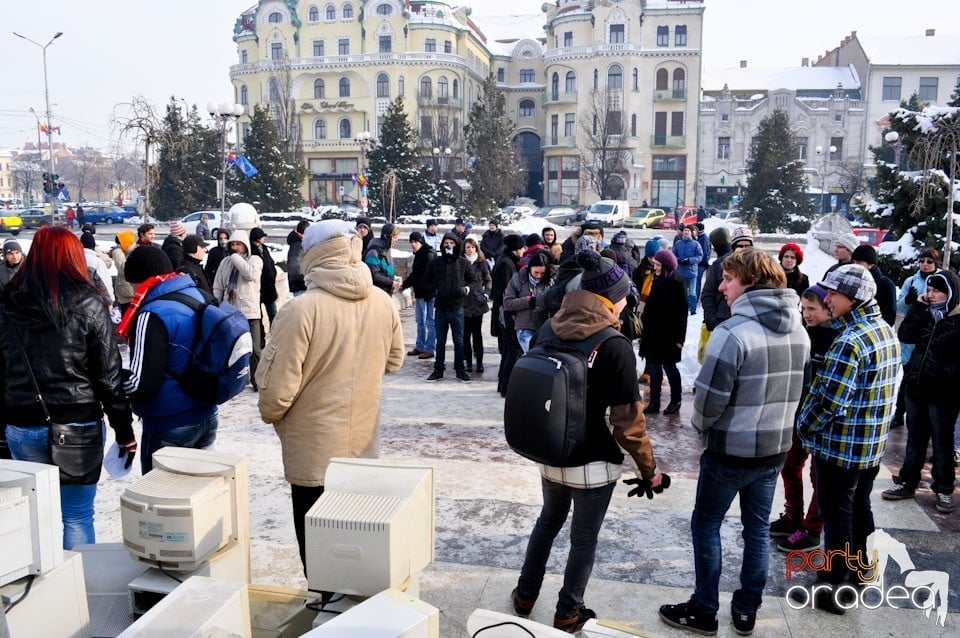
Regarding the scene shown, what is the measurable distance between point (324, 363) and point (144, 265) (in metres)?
1.11

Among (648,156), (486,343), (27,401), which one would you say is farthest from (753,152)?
(27,401)

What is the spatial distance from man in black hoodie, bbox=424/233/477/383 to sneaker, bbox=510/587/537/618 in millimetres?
5080

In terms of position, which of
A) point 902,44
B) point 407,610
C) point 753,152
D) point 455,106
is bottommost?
point 407,610

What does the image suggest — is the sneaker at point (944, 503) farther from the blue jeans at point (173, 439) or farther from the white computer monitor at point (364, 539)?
the blue jeans at point (173, 439)

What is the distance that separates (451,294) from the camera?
8789 millimetres

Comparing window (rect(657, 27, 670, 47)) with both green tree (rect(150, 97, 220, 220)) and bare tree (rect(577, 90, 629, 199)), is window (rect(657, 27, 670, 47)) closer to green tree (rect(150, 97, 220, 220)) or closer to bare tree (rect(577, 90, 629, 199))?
bare tree (rect(577, 90, 629, 199))

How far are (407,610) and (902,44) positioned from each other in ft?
219

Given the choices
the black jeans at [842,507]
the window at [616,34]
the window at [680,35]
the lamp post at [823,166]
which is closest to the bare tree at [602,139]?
the window at [616,34]

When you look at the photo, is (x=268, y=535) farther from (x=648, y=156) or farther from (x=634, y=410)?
(x=648, y=156)

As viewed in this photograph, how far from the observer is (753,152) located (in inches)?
1566

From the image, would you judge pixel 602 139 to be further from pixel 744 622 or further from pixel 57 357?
pixel 57 357

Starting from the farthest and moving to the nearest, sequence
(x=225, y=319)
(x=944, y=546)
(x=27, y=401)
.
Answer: (x=944, y=546) < (x=225, y=319) < (x=27, y=401)

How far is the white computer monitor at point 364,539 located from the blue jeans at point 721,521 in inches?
61.3

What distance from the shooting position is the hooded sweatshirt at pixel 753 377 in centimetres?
338
